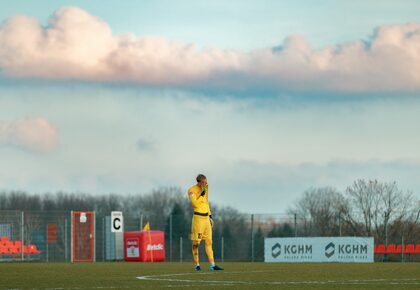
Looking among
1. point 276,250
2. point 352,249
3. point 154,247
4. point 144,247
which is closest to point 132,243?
point 144,247

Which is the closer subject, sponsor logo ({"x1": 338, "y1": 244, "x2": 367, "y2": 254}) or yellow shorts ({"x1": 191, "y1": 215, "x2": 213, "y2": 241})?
yellow shorts ({"x1": 191, "y1": 215, "x2": 213, "y2": 241})

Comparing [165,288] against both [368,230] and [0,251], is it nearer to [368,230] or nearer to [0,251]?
[0,251]

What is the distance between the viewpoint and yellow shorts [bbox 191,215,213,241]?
2162cm

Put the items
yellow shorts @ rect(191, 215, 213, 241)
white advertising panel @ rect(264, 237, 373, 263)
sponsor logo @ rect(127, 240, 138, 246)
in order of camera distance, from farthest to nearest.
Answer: sponsor logo @ rect(127, 240, 138, 246)
white advertising panel @ rect(264, 237, 373, 263)
yellow shorts @ rect(191, 215, 213, 241)

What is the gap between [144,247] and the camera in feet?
124

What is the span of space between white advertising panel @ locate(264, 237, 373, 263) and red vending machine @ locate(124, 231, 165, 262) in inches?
173

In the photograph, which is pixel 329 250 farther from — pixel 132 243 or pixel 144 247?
pixel 132 243

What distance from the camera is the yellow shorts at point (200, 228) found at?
21.6 metres

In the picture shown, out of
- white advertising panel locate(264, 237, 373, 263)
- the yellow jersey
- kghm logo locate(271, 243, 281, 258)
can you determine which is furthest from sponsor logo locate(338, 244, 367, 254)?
the yellow jersey

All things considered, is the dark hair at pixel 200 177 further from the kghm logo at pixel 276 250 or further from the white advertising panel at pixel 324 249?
the kghm logo at pixel 276 250

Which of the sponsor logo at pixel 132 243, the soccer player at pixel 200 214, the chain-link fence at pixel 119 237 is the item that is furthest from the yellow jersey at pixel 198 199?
the chain-link fence at pixel 119 237

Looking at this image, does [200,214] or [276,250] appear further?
[276,250]

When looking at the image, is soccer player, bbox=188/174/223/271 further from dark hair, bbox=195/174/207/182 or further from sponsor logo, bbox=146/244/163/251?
sponsor logo, bbox=146/244/163/251

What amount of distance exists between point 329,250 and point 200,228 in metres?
14.9
